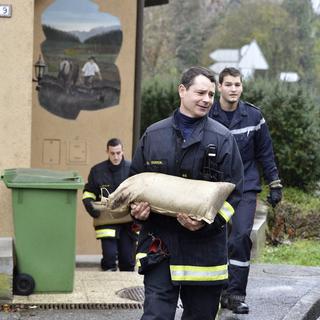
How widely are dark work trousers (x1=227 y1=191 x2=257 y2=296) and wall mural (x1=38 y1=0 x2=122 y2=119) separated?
4796mm

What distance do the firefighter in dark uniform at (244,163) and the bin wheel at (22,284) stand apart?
64.8 inches

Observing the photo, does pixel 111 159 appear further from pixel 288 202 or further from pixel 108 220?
pixel 288 202

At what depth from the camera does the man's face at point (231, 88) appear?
7.14m

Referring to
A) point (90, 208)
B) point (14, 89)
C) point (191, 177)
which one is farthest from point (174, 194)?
point (90, 208)

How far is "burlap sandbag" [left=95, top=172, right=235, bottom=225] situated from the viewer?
17.1 ft

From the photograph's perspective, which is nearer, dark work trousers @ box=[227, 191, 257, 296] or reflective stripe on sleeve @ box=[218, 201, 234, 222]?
reflective stripe on sleeve @ box=[218, 201, 234, 222]

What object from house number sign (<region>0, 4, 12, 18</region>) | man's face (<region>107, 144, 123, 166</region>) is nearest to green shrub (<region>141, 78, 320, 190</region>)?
man's face (<region>107, 144, 123, 166</region>)

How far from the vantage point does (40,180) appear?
25.5 ft

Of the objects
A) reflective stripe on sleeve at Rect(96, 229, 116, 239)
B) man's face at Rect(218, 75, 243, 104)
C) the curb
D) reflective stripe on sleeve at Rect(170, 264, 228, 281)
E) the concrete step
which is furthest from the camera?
reflective stripe on sleeve at Rect(96, 229, 116, 239)

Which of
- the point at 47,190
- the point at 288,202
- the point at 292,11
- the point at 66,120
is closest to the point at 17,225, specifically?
the point at 47,190

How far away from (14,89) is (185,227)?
379cm

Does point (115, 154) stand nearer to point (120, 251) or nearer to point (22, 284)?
point (120, 251)

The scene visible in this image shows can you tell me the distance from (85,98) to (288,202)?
4052mm

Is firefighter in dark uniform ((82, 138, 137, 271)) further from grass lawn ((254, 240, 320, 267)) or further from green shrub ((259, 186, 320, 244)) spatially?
green shrub ((259, 186, 320, 244))
